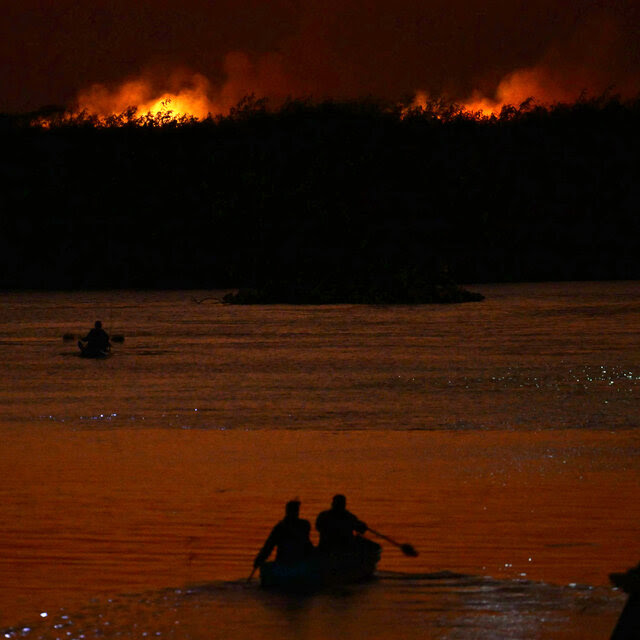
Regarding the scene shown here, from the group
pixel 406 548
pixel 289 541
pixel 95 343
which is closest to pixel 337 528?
pixel 289 541

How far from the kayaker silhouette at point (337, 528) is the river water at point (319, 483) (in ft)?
1.29

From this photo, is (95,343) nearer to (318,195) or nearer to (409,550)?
(409,550)

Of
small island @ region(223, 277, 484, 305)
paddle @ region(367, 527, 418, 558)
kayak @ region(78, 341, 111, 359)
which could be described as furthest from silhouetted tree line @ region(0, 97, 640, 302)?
paddle @ region(367, 527, 418, 558)

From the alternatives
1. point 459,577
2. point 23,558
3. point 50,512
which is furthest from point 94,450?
point 459,577

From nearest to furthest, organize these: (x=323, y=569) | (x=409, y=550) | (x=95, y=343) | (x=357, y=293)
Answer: (x=323, y=569), (x=409, y=550), (x=95, y=343), (x=357, y=293)

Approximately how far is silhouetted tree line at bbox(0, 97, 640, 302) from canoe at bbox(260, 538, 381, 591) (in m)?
73.9

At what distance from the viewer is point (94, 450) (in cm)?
2058

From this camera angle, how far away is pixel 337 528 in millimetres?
13148

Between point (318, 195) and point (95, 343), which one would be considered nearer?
point (95, 343)

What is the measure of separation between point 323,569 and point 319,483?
15.4 ft

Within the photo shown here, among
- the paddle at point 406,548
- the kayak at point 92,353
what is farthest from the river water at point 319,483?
the kayak at point 92,353

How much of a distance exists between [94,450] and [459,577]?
8.61 metres

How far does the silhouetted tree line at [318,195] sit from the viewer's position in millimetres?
89500

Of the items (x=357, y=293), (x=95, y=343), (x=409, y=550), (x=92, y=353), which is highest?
(x=357, y=293)
